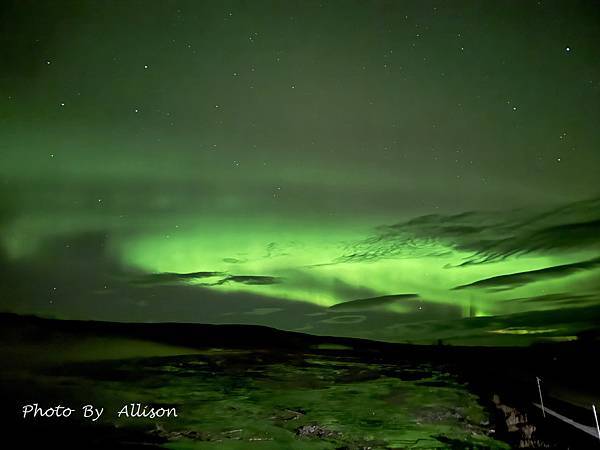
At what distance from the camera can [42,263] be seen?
3121mm

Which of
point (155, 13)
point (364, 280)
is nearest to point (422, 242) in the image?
point (364, 280)

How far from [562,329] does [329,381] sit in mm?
2157

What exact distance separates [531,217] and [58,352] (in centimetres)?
395

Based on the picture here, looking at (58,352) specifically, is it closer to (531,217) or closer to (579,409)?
(531,217)

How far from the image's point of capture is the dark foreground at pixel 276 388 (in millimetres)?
2914

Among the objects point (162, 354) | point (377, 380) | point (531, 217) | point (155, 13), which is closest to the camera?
point (155, 13)

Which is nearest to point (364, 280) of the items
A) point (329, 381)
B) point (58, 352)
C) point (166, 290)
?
point (329, 381)

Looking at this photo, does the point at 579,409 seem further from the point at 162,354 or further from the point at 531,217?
the point at 162,354

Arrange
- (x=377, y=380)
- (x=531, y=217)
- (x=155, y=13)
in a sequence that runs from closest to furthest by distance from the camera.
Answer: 1. (x=155, y=13)
2. (x=531, y=217)
3. (x=377, y=380)

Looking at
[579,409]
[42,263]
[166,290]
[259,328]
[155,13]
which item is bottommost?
[579,409]

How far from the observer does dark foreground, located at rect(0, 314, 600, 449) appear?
2914 mm

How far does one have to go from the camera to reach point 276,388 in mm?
3232

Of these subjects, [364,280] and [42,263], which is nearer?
[42,263]

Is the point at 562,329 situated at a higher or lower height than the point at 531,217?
lower
